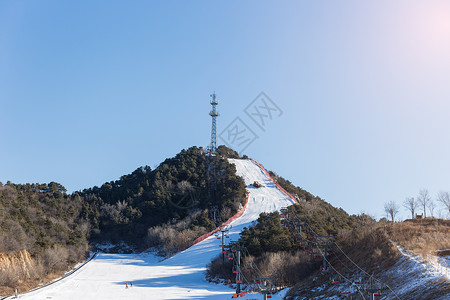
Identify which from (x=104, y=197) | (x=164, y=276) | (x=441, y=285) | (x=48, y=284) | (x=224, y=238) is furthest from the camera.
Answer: (x=104, y=197)

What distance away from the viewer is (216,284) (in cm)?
3738

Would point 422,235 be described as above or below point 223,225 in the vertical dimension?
below

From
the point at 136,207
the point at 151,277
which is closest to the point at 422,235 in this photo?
the point at 151,277

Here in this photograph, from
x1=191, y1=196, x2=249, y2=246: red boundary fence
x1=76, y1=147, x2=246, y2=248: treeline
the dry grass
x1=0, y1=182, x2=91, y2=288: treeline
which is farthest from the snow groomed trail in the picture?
the dry grass

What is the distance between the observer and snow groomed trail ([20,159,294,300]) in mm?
33000

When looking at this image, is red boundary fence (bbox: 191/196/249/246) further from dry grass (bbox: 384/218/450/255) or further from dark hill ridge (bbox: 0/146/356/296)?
dry grass (bbox: 384/218/450/255)

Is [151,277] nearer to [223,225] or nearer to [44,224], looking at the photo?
[223,225]

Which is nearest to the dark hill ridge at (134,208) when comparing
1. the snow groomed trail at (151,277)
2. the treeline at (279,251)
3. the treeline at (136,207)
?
the treeline at (136,207)

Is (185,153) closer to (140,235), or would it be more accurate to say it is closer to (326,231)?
(140,235)

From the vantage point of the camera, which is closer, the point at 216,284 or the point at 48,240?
the point at 216,284

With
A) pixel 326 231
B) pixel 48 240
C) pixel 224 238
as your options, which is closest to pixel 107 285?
pixel 48 240

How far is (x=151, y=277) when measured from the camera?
135 ft

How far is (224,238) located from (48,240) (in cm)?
2211

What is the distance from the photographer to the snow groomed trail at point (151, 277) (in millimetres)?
33000
